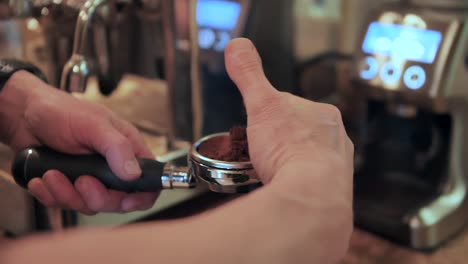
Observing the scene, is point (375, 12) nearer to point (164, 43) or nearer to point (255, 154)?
point (164, 43)

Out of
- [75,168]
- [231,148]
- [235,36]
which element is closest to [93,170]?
[75,168]

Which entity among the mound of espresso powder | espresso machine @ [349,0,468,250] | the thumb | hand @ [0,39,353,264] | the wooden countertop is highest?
the thumb

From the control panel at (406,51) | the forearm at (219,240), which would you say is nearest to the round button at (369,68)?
the control panel at (406,51)

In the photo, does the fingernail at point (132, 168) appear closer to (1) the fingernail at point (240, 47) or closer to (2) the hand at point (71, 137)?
(2) the hand at point (71, 137)

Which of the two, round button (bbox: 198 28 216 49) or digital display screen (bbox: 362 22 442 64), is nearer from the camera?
digital display screen (bbox: 362 22 442 64)

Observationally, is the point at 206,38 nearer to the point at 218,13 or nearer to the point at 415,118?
the point at 218,13

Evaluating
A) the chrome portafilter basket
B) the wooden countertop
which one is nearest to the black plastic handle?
the chrome portafilter basket

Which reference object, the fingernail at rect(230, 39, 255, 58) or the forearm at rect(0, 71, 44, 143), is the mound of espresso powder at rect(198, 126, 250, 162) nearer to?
the fingernail at rect(230, 39, 255, 58)
